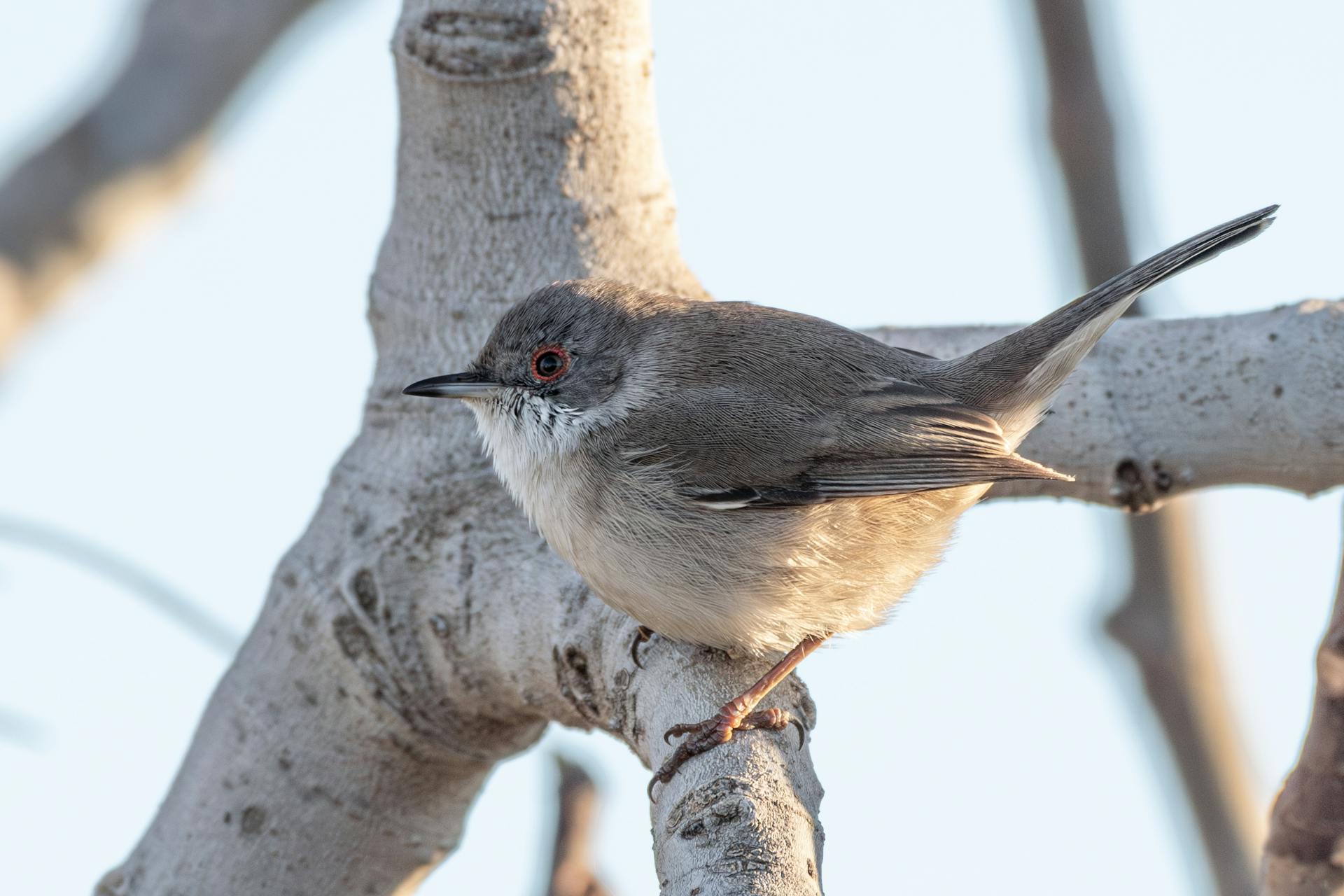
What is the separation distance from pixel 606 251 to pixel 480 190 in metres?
0.43

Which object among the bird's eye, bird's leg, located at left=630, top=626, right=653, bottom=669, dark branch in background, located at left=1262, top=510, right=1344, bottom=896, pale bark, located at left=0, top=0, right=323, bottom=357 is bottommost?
dark branch in background, located at left=1262, top=510, right=1344, bottom=896

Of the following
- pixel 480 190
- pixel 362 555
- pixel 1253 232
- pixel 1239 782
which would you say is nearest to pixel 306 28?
pixel 480 190

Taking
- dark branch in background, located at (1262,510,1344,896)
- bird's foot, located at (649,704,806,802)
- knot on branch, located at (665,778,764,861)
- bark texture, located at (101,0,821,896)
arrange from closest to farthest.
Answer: knot on branch, located at (665,778,764,861), bird's foot, located at (649,704,806,802), dark branch in background, located at (1262,510,1344,896), bark texture, located at (101,0,821,896)

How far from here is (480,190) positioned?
13.4 feet

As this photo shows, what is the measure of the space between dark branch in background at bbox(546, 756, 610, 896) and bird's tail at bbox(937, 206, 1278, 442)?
1586 mm

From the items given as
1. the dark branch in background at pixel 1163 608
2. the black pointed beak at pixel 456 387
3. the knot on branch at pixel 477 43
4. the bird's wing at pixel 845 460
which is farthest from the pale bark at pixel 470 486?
the dark branch in background at pixel 1163 608

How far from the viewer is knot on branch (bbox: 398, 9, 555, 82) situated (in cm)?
389

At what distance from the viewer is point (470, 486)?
390 cm

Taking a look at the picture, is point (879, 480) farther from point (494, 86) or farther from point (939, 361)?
point (494, 86)

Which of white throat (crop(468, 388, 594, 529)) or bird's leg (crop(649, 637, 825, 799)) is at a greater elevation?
white throat (crop(468, 388, 594, 529))

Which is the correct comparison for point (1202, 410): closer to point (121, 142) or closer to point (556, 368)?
point (556, 368)

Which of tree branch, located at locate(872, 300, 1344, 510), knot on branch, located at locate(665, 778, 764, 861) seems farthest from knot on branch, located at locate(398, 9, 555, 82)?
knot on branch, located at locate(665, 778, 764, 861)

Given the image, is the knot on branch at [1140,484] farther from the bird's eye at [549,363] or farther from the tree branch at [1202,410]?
the bird's eye at [549,363]

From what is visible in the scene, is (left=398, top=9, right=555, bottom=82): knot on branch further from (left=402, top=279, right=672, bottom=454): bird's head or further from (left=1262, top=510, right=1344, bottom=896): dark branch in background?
(left=1262, top=510, right=1344, bottom=896): dark branch in background
